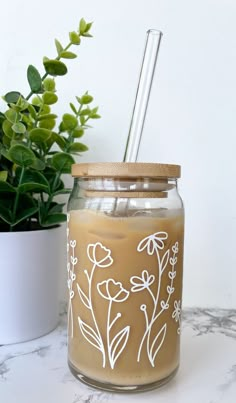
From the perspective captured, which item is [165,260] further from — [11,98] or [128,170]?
[11,98]

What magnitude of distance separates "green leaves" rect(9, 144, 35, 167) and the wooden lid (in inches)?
3.5

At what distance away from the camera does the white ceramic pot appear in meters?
0.43

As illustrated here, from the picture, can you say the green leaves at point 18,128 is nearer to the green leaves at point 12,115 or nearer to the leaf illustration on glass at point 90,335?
the green leaves at point 12,115

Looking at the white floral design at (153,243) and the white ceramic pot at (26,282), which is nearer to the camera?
the white floral design at (153,243)

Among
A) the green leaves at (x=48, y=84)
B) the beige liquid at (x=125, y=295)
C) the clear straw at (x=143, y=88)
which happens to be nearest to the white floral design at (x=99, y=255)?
the beige liquid at (x=125, y=295)

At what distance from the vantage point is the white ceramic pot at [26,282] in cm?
43

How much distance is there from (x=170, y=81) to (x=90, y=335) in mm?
410

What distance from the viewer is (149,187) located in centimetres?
34

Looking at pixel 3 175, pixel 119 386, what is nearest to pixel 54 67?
pixel 3 175

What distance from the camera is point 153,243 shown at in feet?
1.09

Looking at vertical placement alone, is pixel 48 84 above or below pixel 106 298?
above

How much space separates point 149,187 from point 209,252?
0.94 feet

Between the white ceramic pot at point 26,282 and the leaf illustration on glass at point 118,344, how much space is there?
160 millimetres

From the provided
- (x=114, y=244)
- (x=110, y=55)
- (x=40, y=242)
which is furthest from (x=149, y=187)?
(x=110, y=55)
